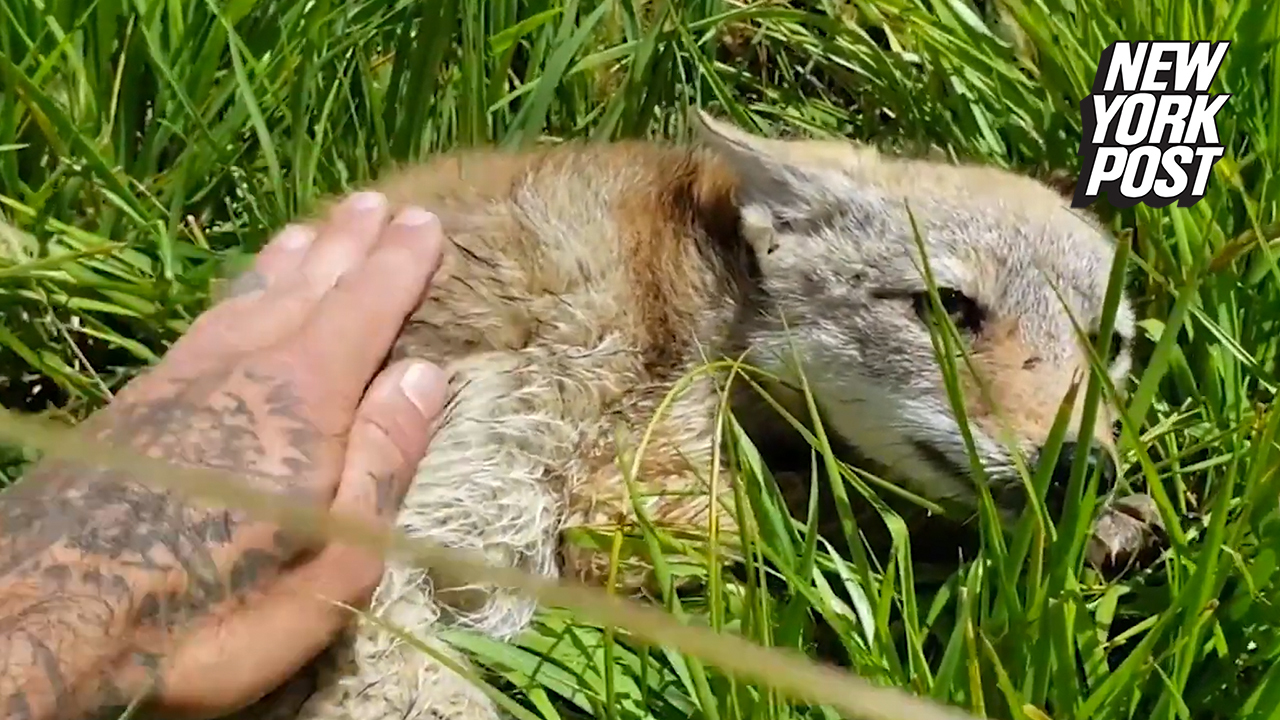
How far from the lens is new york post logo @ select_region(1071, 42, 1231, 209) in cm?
227

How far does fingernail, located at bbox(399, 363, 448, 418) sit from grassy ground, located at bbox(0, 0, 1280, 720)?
0.32m

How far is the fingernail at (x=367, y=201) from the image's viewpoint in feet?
6.80

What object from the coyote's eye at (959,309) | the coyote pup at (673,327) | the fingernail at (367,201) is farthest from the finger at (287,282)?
the coyote's eye at (959,309)

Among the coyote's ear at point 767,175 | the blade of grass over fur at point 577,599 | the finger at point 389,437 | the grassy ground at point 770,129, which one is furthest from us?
the coyote's ear at point 767,175

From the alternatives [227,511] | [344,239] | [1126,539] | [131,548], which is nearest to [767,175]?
[344,239]

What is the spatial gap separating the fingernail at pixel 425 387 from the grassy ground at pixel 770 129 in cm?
32

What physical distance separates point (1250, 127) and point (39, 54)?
6.99 feet

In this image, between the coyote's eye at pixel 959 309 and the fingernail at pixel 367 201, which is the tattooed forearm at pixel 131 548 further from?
the coyote's eye at pixel 959 309

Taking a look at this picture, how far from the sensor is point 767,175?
7.14 feet

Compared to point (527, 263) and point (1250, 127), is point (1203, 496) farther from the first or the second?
point (527, 263)

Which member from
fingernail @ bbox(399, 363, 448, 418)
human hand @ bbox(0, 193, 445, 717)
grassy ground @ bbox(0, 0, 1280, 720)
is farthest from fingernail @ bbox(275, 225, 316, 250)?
fingernail @ bbox(399, 363, 448, 418)

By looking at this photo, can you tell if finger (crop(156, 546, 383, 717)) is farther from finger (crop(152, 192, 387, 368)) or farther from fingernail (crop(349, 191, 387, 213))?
fingernail (crop(349, 191, 387, 213))

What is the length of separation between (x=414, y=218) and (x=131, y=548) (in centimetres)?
68

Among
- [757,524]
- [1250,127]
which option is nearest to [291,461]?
[757,524]
